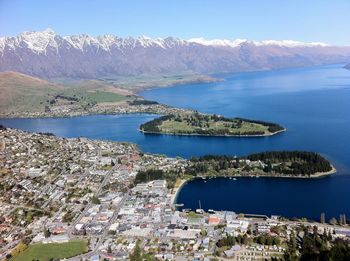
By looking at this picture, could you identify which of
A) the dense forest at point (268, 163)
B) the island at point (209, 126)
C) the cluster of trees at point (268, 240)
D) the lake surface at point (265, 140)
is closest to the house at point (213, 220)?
the lake surface at point (265, 140)

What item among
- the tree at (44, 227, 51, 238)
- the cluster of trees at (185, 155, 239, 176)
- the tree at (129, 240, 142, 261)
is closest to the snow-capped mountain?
the cluster of trees at (185, 155, 239, 176)

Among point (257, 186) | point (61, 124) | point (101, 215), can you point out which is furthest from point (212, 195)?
point (61, 124)

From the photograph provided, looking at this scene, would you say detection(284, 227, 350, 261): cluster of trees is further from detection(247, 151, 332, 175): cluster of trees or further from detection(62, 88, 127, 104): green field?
detection(62, 88, 127, 104): green field

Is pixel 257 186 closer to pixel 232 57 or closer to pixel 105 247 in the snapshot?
pixel 105 247

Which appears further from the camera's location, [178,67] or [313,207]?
[178,67]

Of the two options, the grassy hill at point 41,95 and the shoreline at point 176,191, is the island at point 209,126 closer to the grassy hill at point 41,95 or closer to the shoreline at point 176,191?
the shoreline at point 176,191

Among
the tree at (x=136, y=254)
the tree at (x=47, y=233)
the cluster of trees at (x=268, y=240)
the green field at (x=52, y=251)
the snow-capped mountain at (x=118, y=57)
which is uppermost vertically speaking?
the snow-capped mountain at (x=118, y=57)

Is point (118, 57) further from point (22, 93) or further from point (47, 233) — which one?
point (47, 233)
